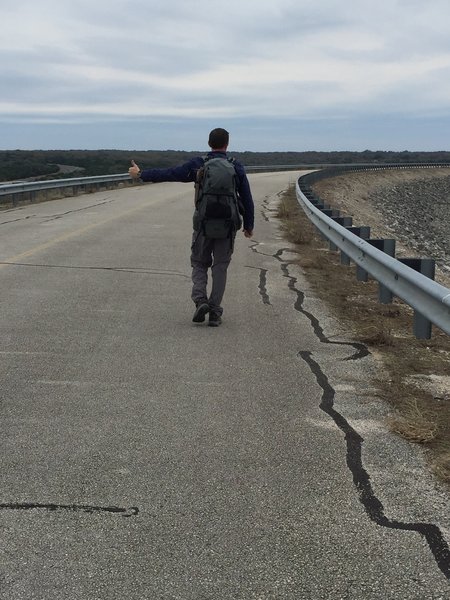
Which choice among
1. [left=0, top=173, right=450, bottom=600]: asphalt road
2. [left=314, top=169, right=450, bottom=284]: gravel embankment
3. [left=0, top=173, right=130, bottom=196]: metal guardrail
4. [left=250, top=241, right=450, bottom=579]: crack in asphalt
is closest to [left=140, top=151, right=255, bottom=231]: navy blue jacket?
[left=0, top=173, right=450, bottom=600]: asphalt road

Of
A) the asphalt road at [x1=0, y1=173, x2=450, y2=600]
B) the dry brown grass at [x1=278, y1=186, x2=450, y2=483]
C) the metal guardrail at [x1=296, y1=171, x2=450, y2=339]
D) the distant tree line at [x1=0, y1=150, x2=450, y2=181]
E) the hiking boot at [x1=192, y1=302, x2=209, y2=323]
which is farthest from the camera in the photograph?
the distant tree line at [x1=0, y1=150, x2=450, y2=181]

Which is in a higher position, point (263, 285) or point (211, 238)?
point (211, 238)

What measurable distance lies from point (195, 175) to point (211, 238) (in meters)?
0.62

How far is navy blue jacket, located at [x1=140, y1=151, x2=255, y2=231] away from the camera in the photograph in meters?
7.86

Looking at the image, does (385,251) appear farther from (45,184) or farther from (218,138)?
(45,184)

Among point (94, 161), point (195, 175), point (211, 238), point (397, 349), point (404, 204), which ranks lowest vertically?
point (404, 204)

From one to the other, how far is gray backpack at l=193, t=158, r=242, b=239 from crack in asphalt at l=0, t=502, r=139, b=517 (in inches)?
168

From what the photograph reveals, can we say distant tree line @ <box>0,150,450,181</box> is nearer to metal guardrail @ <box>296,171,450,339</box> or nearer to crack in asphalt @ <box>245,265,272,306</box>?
crack in asphalt @ <box>245,265,272,306</box>

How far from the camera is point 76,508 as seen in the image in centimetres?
386

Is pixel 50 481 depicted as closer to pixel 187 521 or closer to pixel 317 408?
pixel 187 521

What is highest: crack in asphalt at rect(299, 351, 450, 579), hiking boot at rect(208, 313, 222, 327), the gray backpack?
the gray backpack

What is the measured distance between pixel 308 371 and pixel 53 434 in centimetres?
230

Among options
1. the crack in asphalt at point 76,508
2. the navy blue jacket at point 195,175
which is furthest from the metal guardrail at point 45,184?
the crack in asphalt at point 76,508

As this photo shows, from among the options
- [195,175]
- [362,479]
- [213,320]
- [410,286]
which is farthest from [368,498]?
[195,175]
